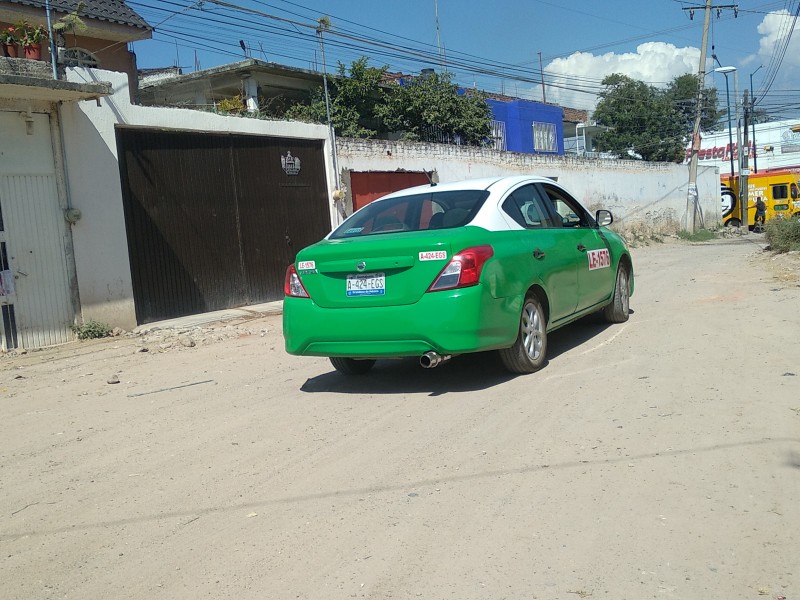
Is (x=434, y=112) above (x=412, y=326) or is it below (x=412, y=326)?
above

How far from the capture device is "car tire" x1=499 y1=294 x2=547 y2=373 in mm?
6156

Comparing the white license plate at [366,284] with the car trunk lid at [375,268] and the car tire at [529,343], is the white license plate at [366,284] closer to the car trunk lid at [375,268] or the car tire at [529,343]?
the car trunk lid at [375,268]

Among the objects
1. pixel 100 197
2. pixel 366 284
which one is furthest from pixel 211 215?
pixel 366 284

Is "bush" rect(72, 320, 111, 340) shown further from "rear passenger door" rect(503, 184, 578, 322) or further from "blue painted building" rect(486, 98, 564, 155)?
"blue painted building" rect(486, 98, 564, 155)

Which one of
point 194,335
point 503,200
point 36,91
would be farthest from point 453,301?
point 36,91

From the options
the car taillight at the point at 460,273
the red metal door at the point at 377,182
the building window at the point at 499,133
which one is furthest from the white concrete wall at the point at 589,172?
the car taillight at the point at 460,273

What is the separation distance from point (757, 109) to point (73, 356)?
42245 mm

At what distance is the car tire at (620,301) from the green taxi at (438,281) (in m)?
1.51

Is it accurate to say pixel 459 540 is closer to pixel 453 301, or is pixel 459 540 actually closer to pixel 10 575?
pixel 10 575

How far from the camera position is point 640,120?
4744 centimetres

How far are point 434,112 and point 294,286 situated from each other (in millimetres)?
17770

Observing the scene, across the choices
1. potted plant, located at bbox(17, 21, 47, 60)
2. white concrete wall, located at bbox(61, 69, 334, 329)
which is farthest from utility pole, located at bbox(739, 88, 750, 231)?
potted plant, located at bbox(17, 21, 47, 60)

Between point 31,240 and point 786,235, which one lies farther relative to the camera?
point 786,235

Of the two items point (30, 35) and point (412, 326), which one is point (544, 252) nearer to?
point (412, 326)
